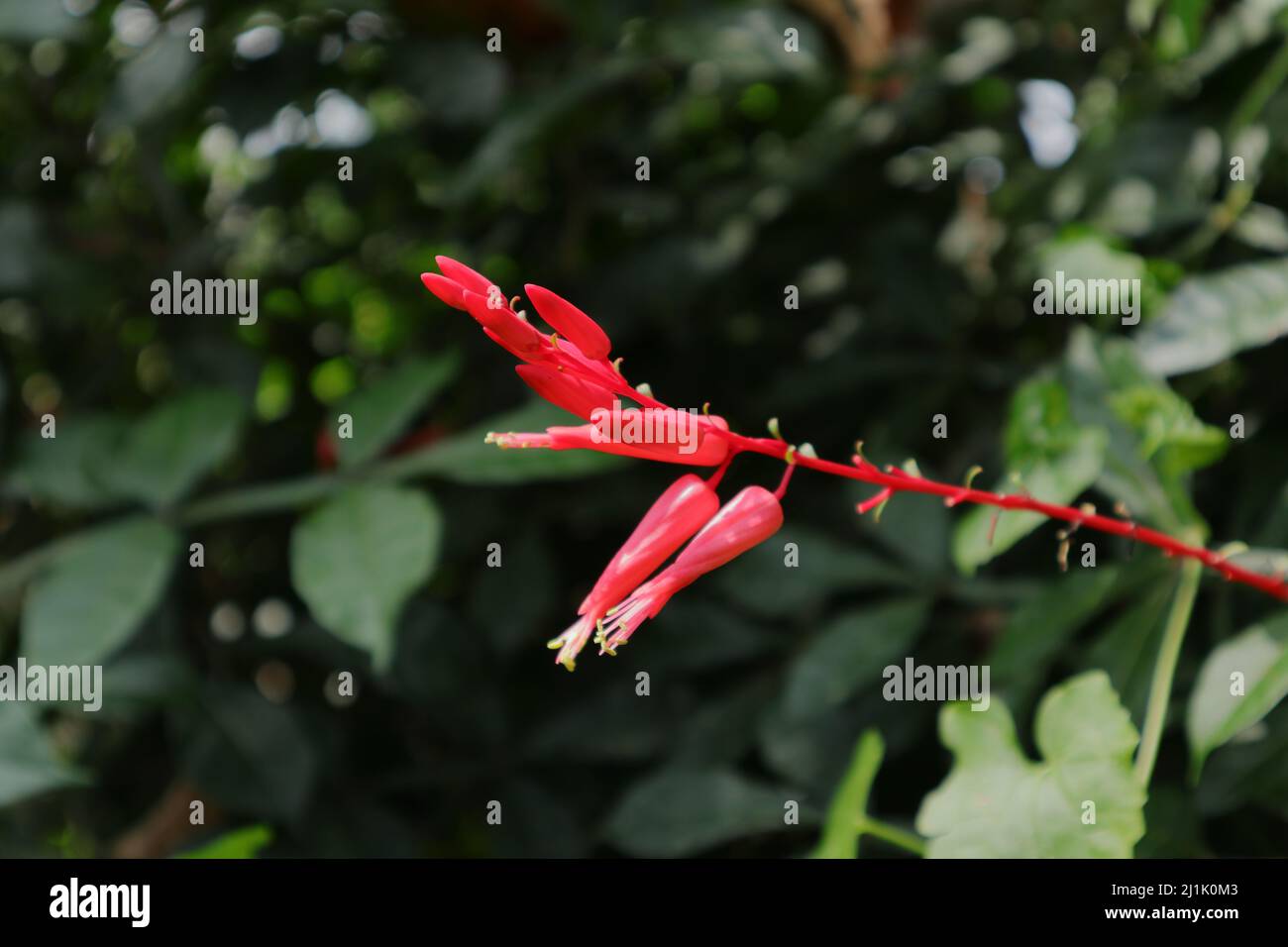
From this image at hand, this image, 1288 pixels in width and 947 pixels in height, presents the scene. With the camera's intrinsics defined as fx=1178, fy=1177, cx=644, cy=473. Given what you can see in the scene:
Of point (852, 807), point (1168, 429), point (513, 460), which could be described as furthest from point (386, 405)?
point (1168, 429)

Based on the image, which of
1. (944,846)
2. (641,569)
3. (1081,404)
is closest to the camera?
(641,569)

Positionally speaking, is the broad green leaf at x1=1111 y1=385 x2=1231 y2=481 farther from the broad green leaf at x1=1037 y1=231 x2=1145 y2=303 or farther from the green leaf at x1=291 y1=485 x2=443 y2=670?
the green leaf at x1=291 y1=485 x2=443 y2=670

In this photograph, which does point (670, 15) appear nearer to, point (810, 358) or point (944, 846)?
point (810, 358)

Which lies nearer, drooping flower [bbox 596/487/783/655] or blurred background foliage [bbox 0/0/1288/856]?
drooping flower [bbox 596/487/783/655]

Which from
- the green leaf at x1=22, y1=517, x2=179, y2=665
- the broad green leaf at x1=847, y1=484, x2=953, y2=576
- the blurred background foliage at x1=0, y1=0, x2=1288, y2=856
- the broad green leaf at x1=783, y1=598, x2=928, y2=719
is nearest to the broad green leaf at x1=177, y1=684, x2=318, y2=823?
the blurred background foliage at x1=0, y1=0, x2=1288, y2=856

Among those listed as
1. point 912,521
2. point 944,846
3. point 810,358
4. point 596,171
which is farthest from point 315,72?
point 944,846

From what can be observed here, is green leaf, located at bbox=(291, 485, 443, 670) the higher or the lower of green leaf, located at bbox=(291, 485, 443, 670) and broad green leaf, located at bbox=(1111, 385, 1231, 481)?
the lower

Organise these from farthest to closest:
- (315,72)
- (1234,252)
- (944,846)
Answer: (315,72) < (1234,252) < (944,846)

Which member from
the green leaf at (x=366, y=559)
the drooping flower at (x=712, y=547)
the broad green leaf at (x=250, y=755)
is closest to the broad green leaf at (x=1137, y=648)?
the drooping flower at (x=712, y=547)

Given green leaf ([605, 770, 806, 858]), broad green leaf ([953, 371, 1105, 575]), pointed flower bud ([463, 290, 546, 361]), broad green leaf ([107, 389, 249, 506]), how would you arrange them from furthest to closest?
broad green leaf ([107, 389, 249, 506]) → green leaf ([605, 770, 806, 858]) → broad green leaf ([953, 371, 1105, 575]) → pointed flower bud ([463, 290, 546, 361])
